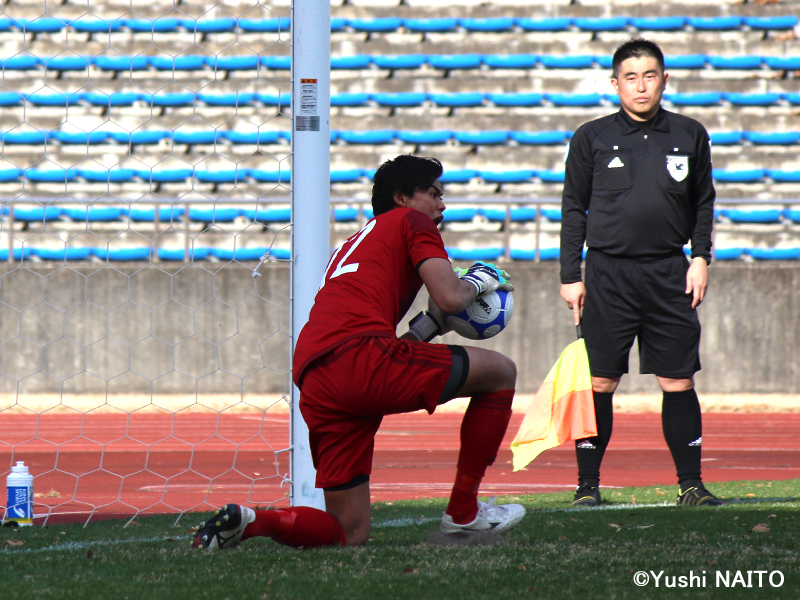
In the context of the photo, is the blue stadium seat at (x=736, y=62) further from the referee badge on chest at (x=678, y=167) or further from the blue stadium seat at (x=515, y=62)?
the referee badge on chest at (x=678, y=167)

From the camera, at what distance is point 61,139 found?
544 inches

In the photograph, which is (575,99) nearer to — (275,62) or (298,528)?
(275,62)

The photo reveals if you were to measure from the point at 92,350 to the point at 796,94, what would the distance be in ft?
34.7

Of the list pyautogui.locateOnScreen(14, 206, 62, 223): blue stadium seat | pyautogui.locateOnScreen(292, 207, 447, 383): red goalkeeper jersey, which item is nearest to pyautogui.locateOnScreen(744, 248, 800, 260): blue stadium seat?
pyautogui.locateOnScreen(14, 206, 62, 223): blue stadium seat

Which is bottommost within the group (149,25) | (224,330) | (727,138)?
(224,330)

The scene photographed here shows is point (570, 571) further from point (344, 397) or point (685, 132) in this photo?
point (685, 132)

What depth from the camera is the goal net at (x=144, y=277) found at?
6.46 m

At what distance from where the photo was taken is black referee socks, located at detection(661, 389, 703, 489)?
4254 millimetres

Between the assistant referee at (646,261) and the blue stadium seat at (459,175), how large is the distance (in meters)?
8.98

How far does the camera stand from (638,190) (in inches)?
169

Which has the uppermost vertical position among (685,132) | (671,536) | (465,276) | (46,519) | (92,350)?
(685,132)

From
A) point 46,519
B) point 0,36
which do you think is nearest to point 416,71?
point 0,36

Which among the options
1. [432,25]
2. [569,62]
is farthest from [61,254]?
[569,62]

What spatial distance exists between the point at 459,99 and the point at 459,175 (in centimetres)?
150
